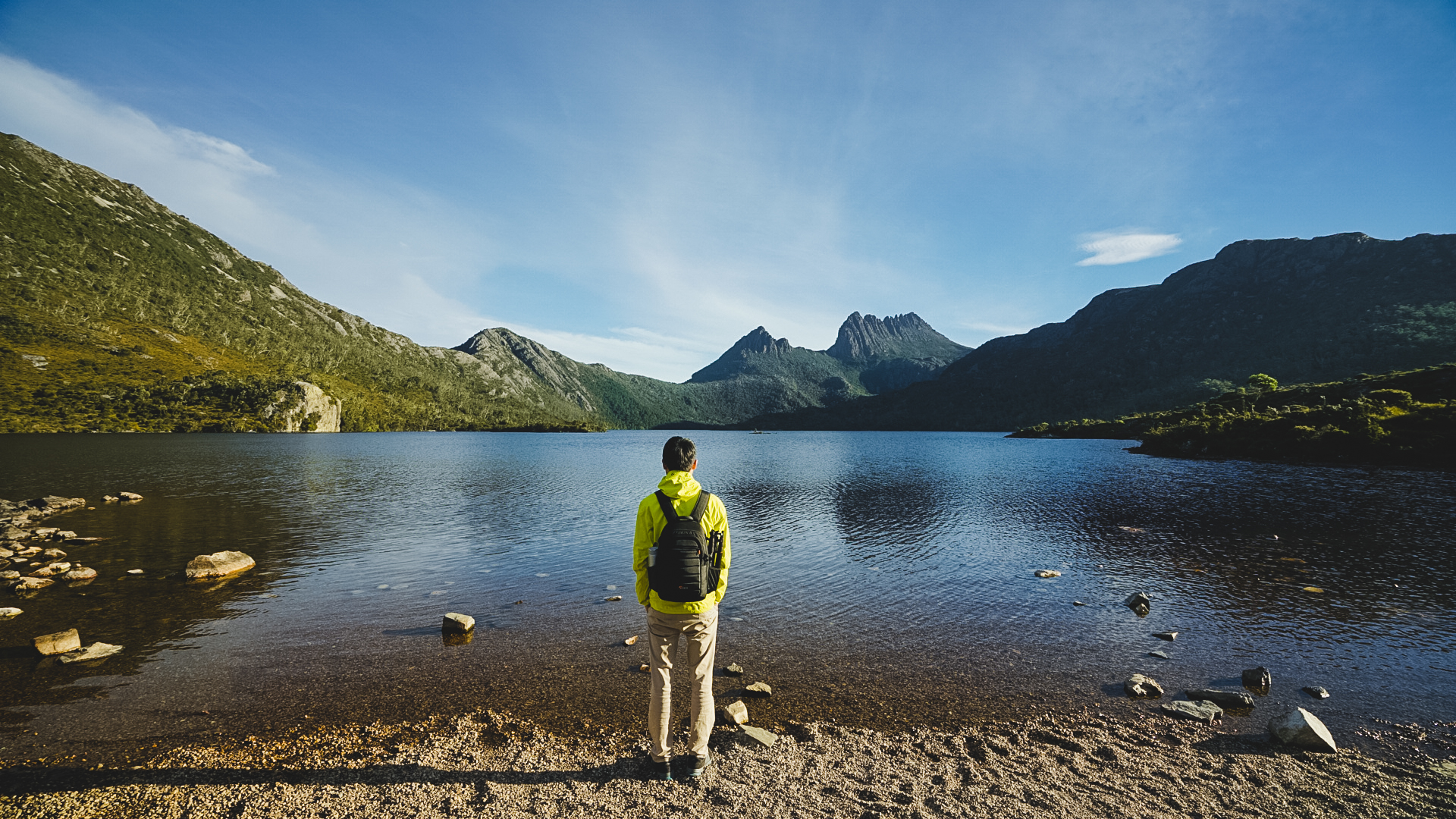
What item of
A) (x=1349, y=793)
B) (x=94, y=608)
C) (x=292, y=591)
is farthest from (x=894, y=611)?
(x=94, y=608)

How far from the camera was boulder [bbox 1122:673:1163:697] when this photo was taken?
519 inches

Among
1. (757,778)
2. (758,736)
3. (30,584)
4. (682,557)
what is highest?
(682,557)

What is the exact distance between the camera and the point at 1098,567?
26797 millimetres

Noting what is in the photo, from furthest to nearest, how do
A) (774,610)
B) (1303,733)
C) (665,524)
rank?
1. (774,610)
2. (1303,733)
3. (665,524)

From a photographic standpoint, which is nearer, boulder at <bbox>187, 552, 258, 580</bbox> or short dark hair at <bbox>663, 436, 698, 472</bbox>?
short dark hair at <bbox>663, 436, 698, 472</bbox>

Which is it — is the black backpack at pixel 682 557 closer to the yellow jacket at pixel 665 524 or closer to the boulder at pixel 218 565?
the yellow jacket at pixel 665 524

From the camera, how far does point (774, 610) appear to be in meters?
20.0

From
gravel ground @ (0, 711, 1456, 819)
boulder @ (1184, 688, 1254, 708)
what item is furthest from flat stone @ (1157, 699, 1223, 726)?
gravel ground @ (0, 711, 1456, 819)

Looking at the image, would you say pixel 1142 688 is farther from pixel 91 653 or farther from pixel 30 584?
pixel 30 584

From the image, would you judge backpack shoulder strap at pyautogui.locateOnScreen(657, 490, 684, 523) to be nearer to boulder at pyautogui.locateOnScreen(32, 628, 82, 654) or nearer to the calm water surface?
the calm water surface

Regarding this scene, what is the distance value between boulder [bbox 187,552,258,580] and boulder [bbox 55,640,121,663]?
907 cm

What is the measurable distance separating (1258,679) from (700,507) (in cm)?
1495

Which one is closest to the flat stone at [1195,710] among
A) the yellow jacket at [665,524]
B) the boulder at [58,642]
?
the yellow jacket at [665,524]

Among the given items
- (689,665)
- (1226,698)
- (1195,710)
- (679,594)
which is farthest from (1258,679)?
(679,594)
